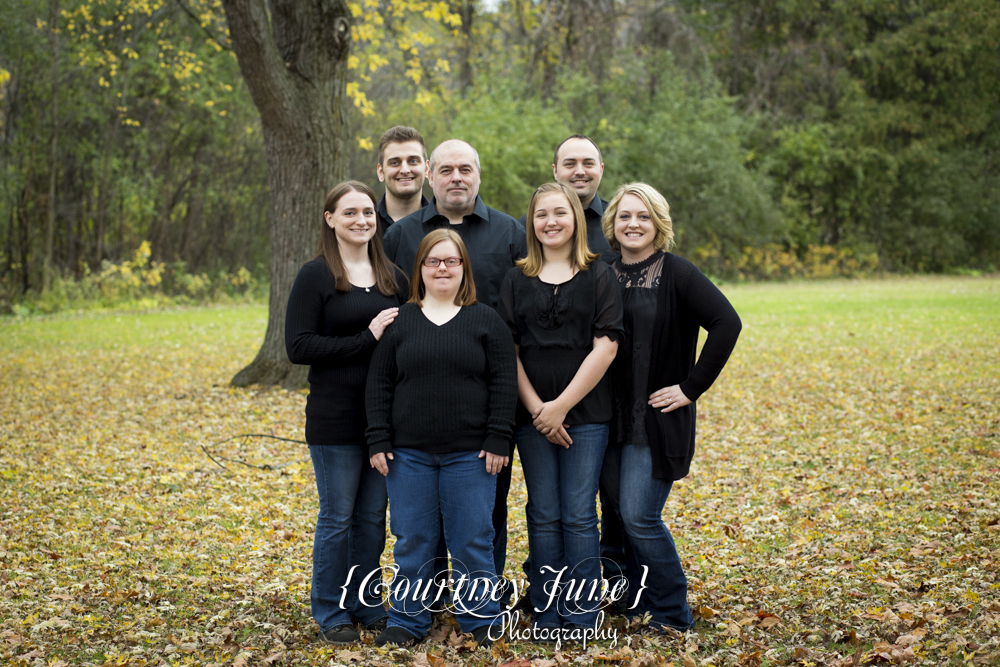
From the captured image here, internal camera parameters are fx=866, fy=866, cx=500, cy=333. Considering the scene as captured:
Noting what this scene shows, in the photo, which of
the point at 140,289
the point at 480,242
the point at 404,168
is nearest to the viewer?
the point at 480,242

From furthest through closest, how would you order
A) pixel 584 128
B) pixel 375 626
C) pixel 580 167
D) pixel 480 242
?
1. pixel 584 128
2. pixel 580 167
3. pixel 480 242
4. pixel 375 626

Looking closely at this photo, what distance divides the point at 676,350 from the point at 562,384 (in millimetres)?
519

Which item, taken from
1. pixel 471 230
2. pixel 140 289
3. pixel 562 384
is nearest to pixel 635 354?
pixel 562 384

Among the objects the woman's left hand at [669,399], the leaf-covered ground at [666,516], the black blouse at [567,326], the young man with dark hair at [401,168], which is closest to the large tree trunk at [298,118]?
the leaf-covered ground at [666,516]

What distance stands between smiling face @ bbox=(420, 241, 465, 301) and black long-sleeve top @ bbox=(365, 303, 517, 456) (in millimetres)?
121

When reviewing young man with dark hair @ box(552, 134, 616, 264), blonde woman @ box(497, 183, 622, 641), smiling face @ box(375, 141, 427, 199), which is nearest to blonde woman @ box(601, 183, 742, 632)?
blonde woman @ box(497, 183, 622, 641)

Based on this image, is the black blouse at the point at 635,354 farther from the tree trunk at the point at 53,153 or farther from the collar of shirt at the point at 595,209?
the tree trunk at the point at 53,153

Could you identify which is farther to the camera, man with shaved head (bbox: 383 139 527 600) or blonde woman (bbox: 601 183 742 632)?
man with shaved head (bbox: 383 139 527 600)

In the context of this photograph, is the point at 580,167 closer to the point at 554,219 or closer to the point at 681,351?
the point at 554,219

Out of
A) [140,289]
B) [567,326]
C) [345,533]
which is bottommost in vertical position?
[140,289]

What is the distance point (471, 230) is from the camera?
4008 millimetres

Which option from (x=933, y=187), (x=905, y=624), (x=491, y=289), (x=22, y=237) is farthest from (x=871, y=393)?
(x=933, y=187)

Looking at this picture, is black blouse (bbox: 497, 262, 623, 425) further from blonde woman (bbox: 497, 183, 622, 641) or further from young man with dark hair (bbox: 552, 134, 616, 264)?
young man with dark hair (bbox: 552, 134, 616, 264)

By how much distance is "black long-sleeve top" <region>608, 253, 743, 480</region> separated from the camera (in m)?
3.52
